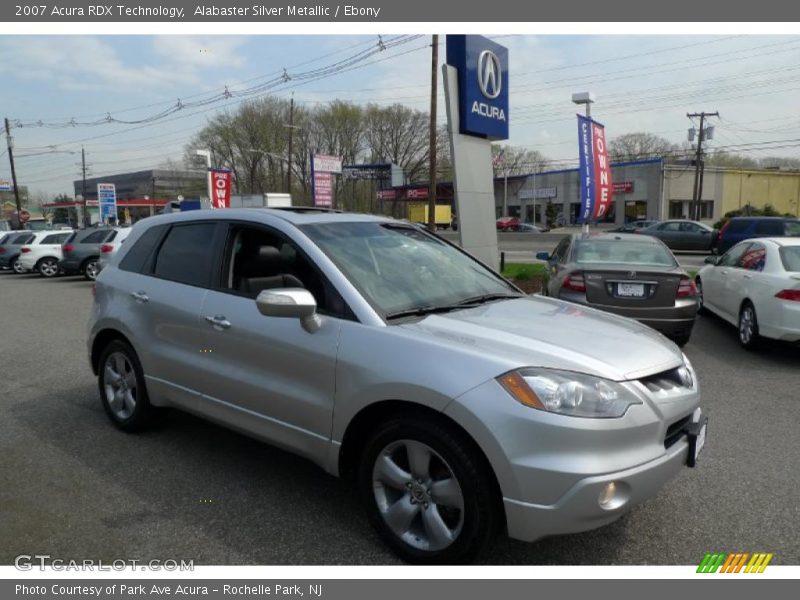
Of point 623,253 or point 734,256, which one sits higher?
point 623,253

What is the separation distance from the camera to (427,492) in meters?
2.87

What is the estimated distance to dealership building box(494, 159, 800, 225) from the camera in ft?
183

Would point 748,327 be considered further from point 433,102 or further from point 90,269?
point 90,269

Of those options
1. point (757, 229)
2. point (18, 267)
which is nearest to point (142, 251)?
point (757, 229)

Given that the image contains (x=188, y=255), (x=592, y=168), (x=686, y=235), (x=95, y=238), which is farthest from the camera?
(x=686, y=235)

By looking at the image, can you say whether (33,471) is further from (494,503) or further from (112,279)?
(494,503)

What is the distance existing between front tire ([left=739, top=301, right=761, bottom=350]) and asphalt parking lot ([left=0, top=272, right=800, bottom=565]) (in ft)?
5.41

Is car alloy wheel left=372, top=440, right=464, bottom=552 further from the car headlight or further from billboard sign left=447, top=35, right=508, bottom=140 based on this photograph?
billboard sign left=447, top=35, right=508, bottom=140

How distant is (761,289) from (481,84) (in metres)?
6.30

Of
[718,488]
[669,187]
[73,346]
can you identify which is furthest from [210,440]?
[669,187]

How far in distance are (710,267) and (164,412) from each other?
8315 mm

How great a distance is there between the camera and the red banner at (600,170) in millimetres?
16516

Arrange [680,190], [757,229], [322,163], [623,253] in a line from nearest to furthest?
[623,253], [757,229], [322,163], [680,190]

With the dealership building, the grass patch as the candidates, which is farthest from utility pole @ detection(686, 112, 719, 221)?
the grass patch
